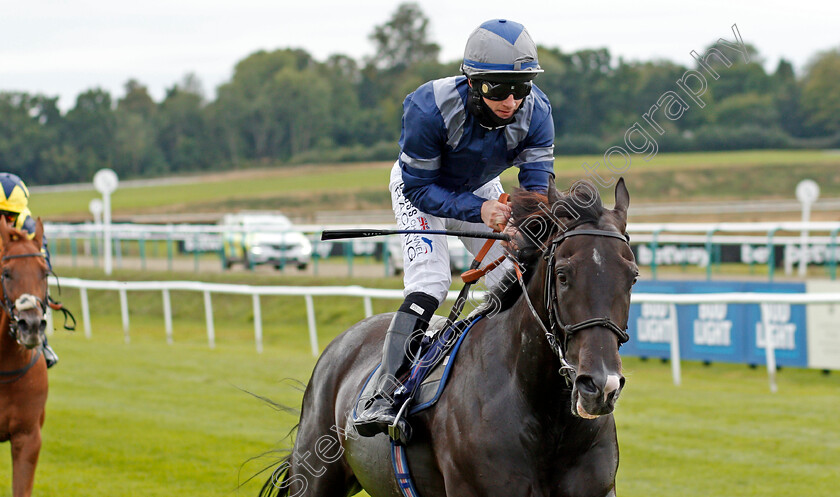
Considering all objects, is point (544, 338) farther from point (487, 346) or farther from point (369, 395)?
point (369, 395)

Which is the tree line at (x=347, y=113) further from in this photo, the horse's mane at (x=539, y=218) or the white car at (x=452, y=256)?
the horse's mane at (x=539, y=218)

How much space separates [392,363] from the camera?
3322 mm

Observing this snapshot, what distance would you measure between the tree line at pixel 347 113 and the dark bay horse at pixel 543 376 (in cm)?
4198

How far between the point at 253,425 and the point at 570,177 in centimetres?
3460

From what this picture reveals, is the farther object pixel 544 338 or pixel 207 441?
pixel 207 441

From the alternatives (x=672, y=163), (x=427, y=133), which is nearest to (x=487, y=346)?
(x=427, y=133)

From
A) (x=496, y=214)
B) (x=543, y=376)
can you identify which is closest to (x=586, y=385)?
(x=543, y=376)

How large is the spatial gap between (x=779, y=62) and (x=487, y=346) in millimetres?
70979

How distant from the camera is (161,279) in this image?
19250 millimetres

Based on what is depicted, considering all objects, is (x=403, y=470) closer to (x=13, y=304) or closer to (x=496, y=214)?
(x=496, y=214)

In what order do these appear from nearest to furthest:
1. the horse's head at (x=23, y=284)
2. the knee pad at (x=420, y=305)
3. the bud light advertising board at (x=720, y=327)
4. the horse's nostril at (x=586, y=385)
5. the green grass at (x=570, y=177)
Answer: the horse's nostril at (x=586, y=385) → the knee pad at (x=420, y=305) → the horse's head at (x=23, y=284) → the bud light advertising board at (x=720, y=327) → the green grass at (x=570, y=177)

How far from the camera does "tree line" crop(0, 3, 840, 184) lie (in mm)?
46812

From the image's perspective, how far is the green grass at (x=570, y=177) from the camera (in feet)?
151

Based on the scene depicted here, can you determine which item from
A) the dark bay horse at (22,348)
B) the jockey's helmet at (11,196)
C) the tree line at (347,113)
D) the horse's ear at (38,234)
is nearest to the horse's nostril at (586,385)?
the dark bay horse at (22,348)
